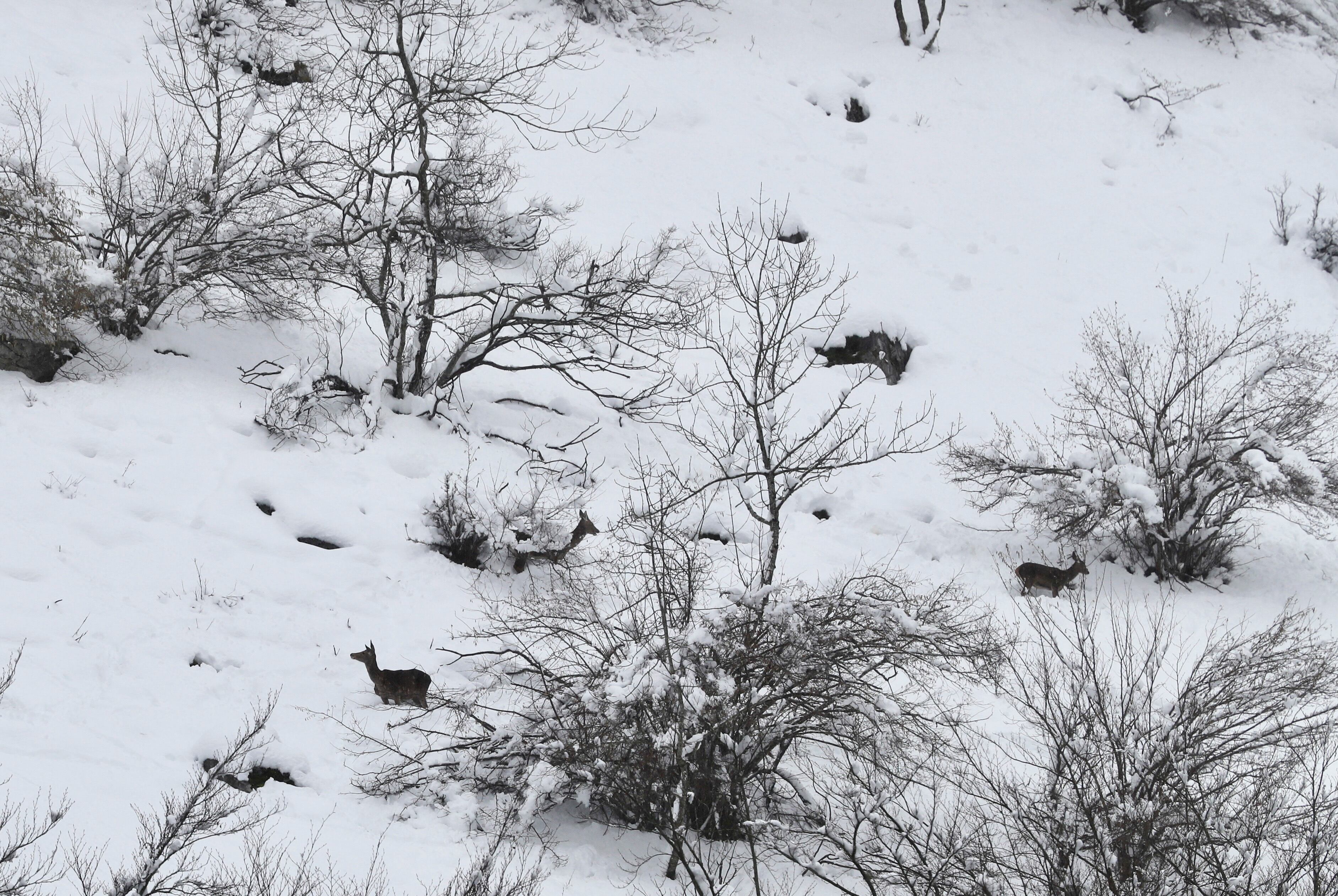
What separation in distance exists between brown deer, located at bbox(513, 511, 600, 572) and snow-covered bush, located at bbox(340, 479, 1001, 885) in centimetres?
144

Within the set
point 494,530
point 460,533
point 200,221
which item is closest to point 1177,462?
point 494,530

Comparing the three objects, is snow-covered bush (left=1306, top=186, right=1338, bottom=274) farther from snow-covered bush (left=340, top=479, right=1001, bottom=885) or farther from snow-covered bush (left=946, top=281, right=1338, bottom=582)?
snow-covered bush (left=340, top=479, right=1001, bottom=885)

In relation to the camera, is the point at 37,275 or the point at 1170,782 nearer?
the point at 1170,782

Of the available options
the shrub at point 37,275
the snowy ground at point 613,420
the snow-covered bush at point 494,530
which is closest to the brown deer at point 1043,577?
the snowy ground at point 613,420

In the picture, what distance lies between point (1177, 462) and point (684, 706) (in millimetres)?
7630

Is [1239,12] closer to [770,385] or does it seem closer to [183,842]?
[770,385]

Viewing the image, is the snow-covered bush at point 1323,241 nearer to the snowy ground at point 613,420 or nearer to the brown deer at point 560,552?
the snowy ground at point 613,420

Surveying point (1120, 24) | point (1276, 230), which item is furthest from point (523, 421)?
point (1120, 24)

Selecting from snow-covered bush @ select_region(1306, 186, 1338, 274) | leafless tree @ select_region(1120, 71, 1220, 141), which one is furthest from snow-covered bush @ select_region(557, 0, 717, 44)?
snow-covered bush @ select_region(1306, 186, 1338, 274)

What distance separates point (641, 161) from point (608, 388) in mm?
5833

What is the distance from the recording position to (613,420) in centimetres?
1329

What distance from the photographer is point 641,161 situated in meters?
17.8

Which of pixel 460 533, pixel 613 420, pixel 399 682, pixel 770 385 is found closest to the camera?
pixel 399 682

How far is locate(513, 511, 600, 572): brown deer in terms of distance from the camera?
401 inches
